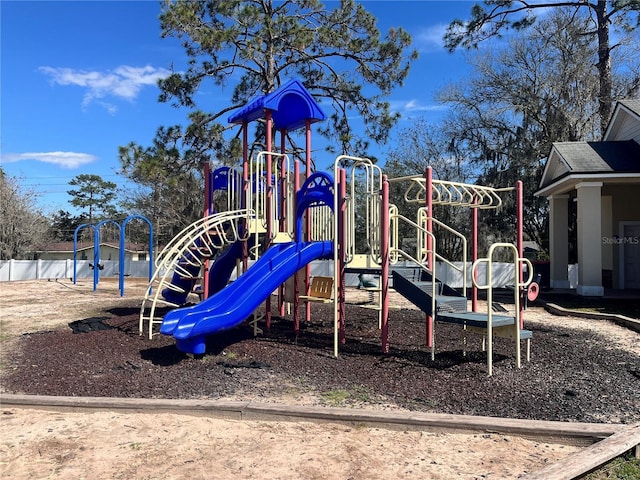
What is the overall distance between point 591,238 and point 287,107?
9.90 meters

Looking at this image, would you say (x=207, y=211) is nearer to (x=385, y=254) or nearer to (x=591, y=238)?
(x=385, y=254)

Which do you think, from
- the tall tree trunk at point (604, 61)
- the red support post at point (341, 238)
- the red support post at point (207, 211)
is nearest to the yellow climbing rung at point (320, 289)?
the red support post at point (341, 238)

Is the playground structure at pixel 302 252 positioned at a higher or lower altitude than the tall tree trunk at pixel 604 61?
lower

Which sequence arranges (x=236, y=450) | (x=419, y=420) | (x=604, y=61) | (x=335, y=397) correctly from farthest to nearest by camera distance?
1. (x=604, y=61)
2. (x=335, y=397)
3. (x=419, y=420)
4. (x=236, y=450)

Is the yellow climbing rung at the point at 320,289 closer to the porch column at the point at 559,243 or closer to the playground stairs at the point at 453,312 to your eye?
the playground stairs at the point at 453,312

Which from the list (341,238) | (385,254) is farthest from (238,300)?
(385,254)

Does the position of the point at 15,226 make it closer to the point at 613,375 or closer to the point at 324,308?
the point at 324,308

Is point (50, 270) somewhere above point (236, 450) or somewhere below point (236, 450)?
above

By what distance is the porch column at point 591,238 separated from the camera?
1409cm

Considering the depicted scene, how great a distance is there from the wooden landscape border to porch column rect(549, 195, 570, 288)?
47.4ft

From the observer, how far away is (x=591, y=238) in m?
14.1

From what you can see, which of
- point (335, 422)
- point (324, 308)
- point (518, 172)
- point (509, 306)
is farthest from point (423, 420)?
point (518, 172)

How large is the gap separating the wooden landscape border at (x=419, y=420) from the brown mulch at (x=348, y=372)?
0.46m

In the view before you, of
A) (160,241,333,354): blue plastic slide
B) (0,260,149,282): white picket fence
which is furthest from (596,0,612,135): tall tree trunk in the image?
(0,260,149,282): white picket fence
